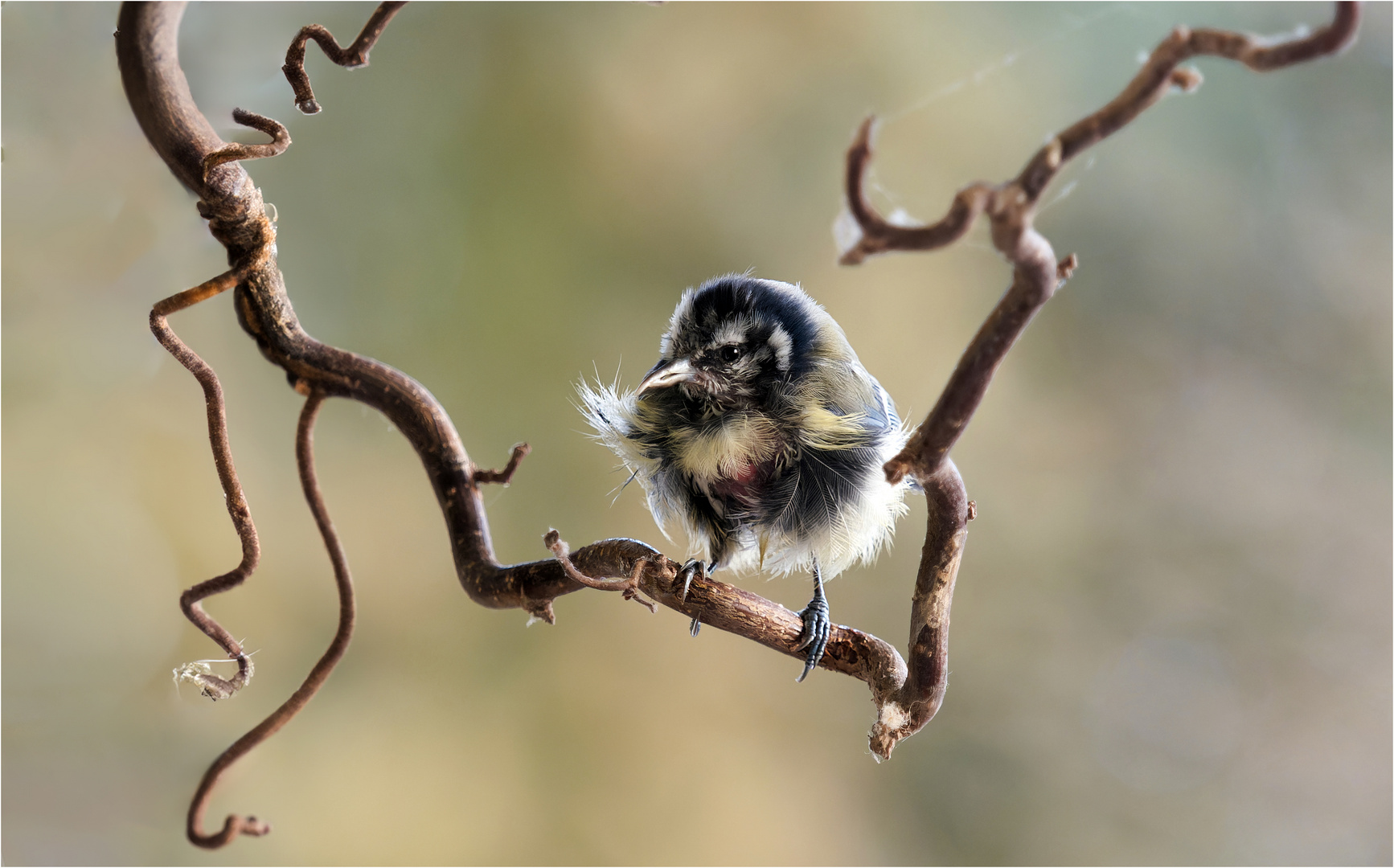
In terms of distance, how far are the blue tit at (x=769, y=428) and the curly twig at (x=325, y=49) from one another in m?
0.31

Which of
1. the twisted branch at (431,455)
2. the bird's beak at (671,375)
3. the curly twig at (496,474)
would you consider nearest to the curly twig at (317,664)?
the twisted branch at (431,455)

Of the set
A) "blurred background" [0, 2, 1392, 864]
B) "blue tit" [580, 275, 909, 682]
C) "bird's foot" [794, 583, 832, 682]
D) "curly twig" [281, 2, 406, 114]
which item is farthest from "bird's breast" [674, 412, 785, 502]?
"blurred background" [0, 2, 1392, 864]

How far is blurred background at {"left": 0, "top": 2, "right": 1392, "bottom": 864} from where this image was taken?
1.44 metres

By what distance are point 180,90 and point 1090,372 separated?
1418 mm

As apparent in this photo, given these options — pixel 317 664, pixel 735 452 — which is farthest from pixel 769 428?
pixel 317 664

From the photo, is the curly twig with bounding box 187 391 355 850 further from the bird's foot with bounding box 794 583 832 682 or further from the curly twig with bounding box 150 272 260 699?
the bird's foot with bounding box 794 583 832 682

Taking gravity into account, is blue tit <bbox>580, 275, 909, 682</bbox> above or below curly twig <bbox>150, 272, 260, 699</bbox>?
above

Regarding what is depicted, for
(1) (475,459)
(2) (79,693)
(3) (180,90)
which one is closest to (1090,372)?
(1) (475,459)

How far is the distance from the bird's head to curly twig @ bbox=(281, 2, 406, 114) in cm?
31

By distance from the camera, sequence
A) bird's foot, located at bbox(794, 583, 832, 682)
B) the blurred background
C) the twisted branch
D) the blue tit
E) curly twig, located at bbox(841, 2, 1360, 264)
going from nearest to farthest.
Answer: curly twig, located at bbox(841, 2, 1360, 264) < the twisted branch < bird's foot, located at bbox(794, 583, 832, 682) < the blue tit < the blurred background

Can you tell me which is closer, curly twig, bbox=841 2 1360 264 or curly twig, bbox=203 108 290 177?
curly twig, bbox=841 2 1360 264

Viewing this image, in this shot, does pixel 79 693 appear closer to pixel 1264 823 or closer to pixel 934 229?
pixel 934 229

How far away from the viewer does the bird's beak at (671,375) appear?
28.9 inches

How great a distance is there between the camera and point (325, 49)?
60 centimetres
